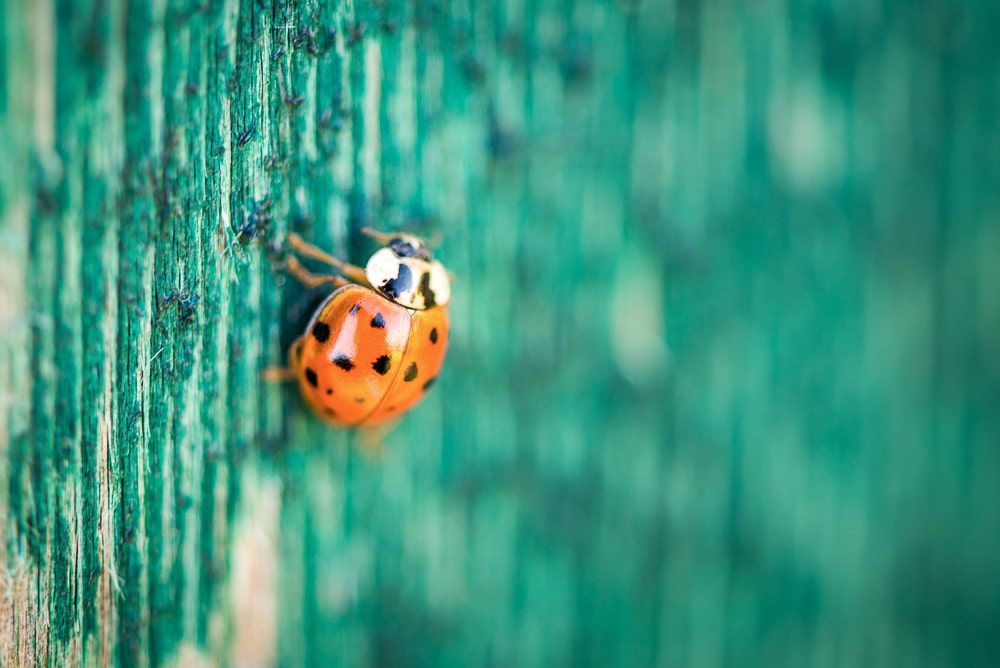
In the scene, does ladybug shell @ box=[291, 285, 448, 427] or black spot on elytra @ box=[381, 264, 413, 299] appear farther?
black spot on elytra @ box=[381, 264, 413, 299]

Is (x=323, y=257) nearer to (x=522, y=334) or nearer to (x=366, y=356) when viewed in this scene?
(x=366, y=356)

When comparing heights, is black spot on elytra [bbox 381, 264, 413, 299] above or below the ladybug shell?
above

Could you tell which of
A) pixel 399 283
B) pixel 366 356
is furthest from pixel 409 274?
pixel 366 356

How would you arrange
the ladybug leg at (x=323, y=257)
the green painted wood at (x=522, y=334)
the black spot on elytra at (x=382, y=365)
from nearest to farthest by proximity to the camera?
the green painted wood at (x=522, y=334)
the ladybug leg at (x=323, y=257)
the black spot on elytra at (x=382, y=365)

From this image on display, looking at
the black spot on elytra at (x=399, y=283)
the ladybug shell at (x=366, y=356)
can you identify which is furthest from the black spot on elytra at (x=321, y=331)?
the black spot on elytra at (x=399, y=283)

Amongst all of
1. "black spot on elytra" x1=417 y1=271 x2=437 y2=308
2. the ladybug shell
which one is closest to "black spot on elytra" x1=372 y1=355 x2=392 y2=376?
the ladybug shell

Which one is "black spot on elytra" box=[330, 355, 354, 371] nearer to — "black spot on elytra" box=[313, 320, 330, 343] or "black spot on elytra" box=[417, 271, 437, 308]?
"black spot on elytra" box=[313, 320, 330, 343]

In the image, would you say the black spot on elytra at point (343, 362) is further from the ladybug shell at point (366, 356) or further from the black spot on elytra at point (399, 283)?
the black spot on elytra at point (399, 283)
